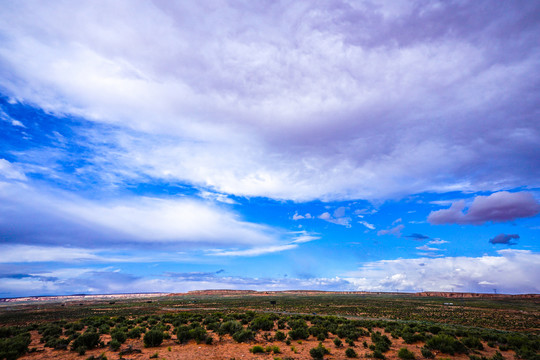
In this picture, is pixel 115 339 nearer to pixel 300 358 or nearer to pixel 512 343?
pixel 300 358

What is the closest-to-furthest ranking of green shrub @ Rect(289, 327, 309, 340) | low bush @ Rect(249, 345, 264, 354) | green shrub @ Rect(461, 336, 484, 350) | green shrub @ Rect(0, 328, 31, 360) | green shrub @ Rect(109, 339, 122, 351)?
green shrub @ Rect(0, 328, 31, 360), low bush @ Rect(249, 345, 264, 354), green shrub @ Rect(109, 339, 122, 351), green shrub @ Rect(461, 336, 484, 350), green shrub @ Rect(289, 327, 309, 340)

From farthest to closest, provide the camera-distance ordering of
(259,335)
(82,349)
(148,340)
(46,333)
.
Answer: (46,333)
(259,335)
(148,340)
(82,349)

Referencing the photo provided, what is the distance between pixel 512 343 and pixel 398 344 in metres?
10.1

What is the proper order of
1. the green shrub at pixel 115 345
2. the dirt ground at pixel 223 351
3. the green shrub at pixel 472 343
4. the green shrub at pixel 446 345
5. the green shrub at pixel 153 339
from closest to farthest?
the dirt ground at pixel 223 351
the green shrub at pixel 115 345
the green shrub at pixel 446 345
the green shrub at pixel 153 339
the green shrub at pixel 472 343

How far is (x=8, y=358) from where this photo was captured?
17734 mm

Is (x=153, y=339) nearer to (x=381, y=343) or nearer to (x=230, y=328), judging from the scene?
(x=230, y=328)

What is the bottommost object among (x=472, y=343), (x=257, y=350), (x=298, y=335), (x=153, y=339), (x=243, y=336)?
(x=472, y=343)

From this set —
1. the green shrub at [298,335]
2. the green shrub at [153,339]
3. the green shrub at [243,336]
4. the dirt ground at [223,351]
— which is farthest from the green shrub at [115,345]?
the green shrub at [298,335]

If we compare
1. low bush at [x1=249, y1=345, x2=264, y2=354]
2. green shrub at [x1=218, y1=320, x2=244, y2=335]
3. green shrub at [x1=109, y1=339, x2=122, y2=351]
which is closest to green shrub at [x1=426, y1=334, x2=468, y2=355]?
low bush at [x1=249, y1=345, x2=264, y2=354]

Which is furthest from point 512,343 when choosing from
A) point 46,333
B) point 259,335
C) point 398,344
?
point 46,333

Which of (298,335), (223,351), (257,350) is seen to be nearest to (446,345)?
(298,335)

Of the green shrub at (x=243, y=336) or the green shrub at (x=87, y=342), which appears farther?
the green shrub at (x=243, y=336)

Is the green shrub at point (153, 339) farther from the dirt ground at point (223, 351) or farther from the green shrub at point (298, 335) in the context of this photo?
the green shrub at point (298, 335)

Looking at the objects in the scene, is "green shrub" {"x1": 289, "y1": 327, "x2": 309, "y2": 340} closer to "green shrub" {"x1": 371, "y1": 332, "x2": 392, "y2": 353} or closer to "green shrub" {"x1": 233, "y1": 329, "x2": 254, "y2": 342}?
"green shrub" {"x1": 233, "y1": 329, "x2": 254, "y2": 342}
